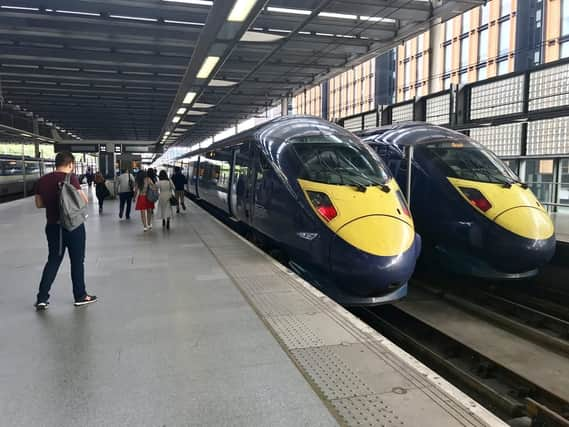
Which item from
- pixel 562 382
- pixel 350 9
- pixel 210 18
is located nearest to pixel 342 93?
pixel 350 9

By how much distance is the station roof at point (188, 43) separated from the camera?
931 centimetres

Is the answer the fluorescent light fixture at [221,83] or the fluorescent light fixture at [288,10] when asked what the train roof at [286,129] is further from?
the fluorescent light fixture at [221,83]

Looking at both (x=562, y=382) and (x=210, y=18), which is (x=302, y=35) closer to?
(x=210, y=18)

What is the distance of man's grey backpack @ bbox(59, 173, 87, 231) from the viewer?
14.6 feet

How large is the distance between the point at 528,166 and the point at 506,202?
4882 millimetres

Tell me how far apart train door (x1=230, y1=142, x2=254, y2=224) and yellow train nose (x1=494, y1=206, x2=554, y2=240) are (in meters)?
3.97

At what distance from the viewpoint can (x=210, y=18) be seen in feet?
26.0

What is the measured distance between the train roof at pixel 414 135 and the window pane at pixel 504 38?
2441cm

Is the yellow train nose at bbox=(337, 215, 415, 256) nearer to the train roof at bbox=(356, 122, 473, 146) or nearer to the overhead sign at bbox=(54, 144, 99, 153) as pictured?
the train roof at bbox=(356, 122, 473, 146)

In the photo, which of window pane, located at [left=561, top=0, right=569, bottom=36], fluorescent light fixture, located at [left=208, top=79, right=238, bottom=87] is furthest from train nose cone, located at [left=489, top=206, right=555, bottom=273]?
window pane, located at [left=561, top=0, right=569, bottom=36]

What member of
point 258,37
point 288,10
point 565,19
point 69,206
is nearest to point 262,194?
point 69,206

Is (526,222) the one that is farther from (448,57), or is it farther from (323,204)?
(448,57)

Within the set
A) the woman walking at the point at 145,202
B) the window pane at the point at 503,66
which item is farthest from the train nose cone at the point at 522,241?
the window pane at the point at 503,66

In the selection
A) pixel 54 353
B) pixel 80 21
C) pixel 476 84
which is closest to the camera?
pixel 54 353
